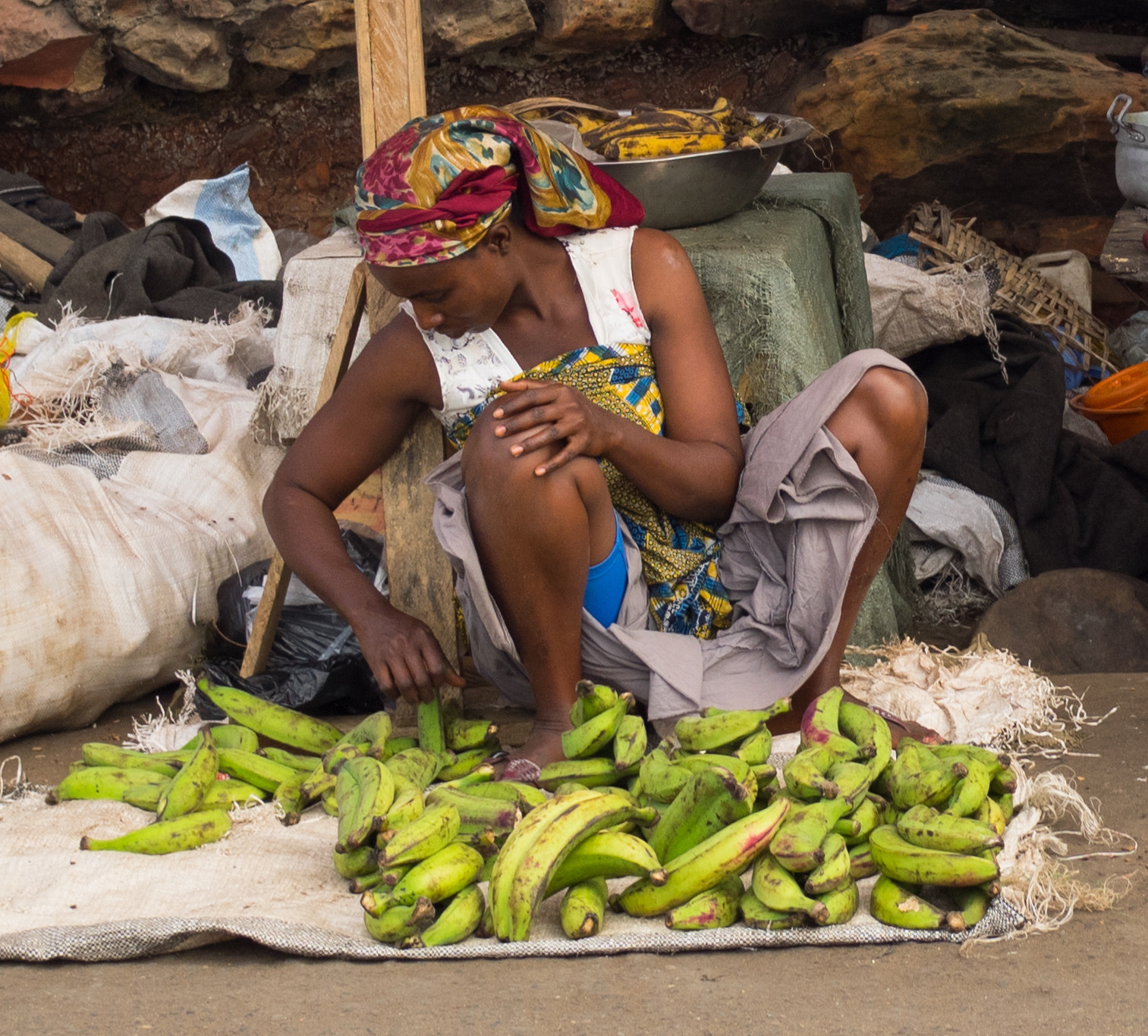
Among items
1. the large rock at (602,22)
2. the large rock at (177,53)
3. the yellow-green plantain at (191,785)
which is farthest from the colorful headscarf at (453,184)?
the large rock at (177,53)

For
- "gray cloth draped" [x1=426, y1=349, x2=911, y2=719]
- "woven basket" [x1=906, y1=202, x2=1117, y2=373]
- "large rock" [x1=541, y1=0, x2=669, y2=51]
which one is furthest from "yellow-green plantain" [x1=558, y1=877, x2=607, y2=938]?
"large rock" [x1=541, y1=0, x2=669, y2=51]

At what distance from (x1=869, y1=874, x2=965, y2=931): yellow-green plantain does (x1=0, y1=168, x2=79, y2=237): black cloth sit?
5.03 metres

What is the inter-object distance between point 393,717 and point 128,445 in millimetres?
1364

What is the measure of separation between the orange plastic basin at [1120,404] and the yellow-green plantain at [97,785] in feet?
11.8

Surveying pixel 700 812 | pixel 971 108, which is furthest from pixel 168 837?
pixel 971 108

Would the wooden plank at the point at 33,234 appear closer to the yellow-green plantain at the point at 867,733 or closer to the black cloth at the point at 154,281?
the black cloth at the point at 154,281

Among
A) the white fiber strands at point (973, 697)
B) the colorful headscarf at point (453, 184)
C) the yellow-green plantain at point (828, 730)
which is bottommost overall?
the white fiber strands at point (973, 697)

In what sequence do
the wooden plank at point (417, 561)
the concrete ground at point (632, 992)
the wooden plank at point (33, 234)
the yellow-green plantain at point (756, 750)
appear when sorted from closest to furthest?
1. the concrete ground at point (632, 992)
2. the yellow-green plantain at point (756, 750)
3. the wooden plank at point (417, 561)
4. the wooden plank at point (33, 234)

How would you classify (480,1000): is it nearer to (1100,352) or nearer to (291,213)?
(1100,352)

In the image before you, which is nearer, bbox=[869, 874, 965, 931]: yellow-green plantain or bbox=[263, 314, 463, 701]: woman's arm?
bbox=[869, 874, 965, 931]: yellow-green plantain

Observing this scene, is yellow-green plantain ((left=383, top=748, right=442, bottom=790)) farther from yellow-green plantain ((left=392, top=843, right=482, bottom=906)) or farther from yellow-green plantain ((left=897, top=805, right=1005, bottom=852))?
yellow-green plantain ((left=897, top=805, right=1005, bottom=852))

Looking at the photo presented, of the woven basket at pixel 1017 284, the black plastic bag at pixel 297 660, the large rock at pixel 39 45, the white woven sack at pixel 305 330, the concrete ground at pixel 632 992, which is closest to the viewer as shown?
the concrete ground at pixel 632 992

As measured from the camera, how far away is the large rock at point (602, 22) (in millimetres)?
5809

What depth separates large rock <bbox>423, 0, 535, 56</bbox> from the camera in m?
5.86
